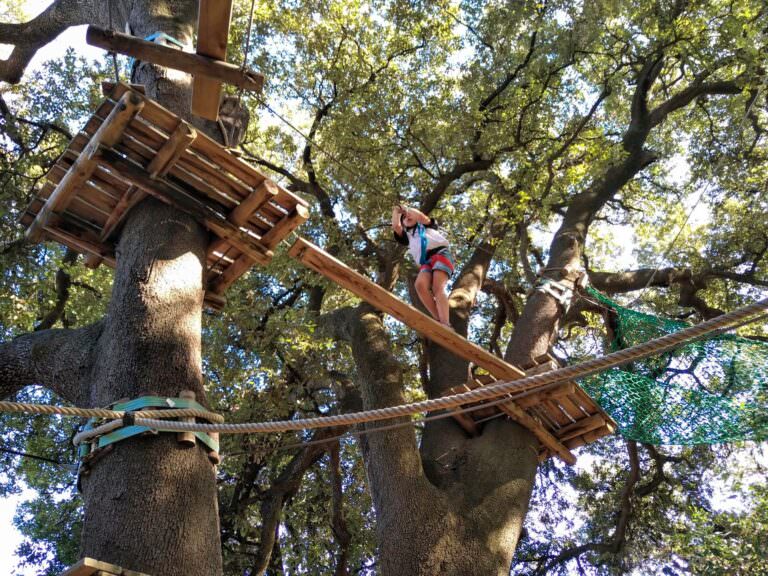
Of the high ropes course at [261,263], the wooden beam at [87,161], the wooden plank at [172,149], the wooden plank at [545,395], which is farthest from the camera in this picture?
the wooden plank at [545,395]

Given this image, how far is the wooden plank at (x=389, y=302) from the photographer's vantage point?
196 inches

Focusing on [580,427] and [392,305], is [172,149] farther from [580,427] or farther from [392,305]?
[580,427]

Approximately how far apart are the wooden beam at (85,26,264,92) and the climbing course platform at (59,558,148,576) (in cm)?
266

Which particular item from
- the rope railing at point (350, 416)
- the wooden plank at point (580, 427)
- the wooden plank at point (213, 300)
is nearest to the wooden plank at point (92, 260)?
the wooden plank at point (213, 300)

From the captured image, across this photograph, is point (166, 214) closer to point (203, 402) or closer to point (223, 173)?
point (223, 173)

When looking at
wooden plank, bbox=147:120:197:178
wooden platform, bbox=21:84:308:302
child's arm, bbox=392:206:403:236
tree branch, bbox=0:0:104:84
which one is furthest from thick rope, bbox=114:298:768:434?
tree branch, bbox=0:0:104:84

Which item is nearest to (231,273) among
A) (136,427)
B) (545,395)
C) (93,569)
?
(136,427)

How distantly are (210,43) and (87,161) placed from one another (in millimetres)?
1016

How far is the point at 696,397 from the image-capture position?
18.1 ft

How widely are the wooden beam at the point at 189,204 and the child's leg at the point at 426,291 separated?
201 centimetres

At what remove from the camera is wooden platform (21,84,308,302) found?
411cm

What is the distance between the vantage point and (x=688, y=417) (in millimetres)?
5488

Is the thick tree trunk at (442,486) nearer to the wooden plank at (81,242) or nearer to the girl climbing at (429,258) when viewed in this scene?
the girl climbing at (429,258)

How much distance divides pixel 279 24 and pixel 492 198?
3.75m
